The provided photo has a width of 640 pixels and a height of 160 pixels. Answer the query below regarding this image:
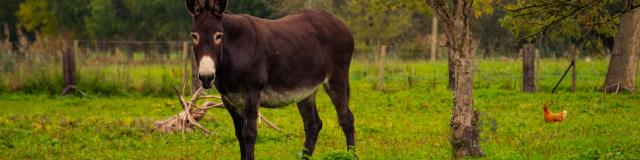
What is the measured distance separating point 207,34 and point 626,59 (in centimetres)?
1421

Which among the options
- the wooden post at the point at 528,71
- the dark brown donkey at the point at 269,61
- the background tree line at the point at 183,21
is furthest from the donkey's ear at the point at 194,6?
the background tree line at the point at 183,21

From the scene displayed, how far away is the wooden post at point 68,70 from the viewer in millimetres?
24188

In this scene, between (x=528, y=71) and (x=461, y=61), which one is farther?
(x=528, y=71)

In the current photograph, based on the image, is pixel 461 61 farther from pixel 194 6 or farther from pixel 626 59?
pixel 626 59

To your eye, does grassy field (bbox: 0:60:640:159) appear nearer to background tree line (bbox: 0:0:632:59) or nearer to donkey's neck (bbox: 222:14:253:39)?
donkey's neck (bbox: 222:14:253:39)

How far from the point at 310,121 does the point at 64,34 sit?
167 feet

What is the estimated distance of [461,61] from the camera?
9.73 metres

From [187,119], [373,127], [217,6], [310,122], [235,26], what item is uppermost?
[217,6]

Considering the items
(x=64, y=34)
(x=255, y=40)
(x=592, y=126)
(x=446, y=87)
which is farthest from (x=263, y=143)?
(x=64, y=34)

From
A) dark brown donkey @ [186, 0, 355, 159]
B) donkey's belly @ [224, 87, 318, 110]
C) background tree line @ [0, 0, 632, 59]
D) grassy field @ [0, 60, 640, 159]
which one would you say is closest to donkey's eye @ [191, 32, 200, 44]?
dark brown donkey @ [186, 0, 355, 159]

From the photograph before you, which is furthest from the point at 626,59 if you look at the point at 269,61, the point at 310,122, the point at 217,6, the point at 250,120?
the point at 217,6

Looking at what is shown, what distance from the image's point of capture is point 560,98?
A: 19.7 m

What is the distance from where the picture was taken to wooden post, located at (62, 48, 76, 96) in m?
24.2

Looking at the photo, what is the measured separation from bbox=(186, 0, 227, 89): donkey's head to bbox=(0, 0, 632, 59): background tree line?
29346 mm
